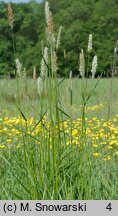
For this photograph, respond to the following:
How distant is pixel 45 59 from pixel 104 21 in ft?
122

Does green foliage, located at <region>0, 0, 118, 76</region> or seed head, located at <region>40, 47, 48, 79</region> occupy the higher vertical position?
green foliage, located at <region>0, 0, 118, 76</region>

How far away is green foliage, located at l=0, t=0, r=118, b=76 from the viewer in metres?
33.7

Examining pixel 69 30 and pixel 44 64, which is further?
pixel 69 30

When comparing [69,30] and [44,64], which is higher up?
[69,30]

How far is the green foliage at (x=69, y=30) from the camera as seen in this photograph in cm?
3372

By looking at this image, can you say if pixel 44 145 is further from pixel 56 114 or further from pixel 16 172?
pixel 16 172

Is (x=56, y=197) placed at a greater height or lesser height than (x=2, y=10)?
lesser

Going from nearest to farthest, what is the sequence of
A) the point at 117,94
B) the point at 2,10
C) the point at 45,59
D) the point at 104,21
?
the point at 45,59, the point at 117,94, the point at 104,21, the point at 2,10

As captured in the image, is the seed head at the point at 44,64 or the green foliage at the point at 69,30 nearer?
the seed head at the point at 44,64

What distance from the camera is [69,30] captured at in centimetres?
3706

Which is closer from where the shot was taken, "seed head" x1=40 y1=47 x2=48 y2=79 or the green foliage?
"seed head" x1=40 y1=47 x2=48 y2=79

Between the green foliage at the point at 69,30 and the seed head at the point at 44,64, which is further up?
the green foliage at the point at 69,30

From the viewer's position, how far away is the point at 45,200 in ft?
7.04

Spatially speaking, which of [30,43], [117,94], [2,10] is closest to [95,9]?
[30,43]
